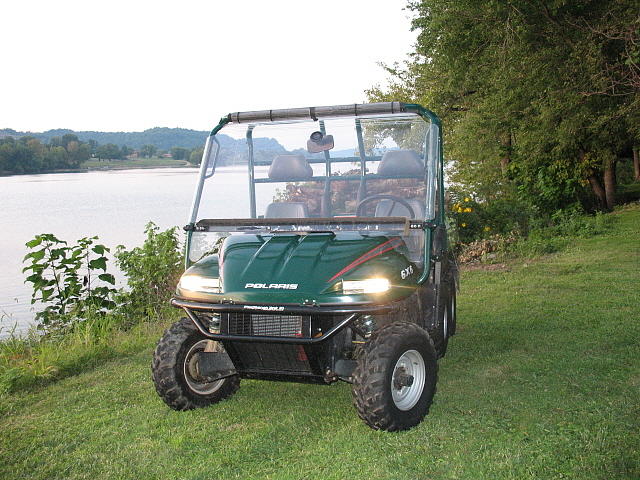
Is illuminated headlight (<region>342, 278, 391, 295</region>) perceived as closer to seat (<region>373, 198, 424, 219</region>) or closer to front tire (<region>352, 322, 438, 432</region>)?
front tire (<region>352, 322, 438, 432</region>)

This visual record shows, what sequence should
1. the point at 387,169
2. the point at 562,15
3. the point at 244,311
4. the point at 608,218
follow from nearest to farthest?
the point at 244,311, the point at 387,169, the point at 562,15, the point at 608,218

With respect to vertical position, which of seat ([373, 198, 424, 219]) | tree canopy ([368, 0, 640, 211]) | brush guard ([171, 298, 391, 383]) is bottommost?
brush guard ([171, 298, 391, 383])

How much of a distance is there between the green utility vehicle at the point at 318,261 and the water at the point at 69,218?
1.12 feet

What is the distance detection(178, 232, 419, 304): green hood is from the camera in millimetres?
4727

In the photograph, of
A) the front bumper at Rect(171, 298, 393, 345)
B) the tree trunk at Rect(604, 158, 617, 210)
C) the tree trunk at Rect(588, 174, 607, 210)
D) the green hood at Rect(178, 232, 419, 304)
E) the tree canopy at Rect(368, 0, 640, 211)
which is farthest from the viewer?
the tree trunk at Rect(588, 174, 607, 210)

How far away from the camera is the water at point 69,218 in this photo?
13.1 metres

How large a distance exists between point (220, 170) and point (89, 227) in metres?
15.2

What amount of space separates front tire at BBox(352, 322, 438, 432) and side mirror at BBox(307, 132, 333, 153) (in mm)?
1735

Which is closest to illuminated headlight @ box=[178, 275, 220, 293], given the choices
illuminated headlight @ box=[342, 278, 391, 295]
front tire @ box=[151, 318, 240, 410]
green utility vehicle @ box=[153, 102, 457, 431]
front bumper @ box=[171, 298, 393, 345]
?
green utility vehicle @ box=[153, 102, 457, 431]

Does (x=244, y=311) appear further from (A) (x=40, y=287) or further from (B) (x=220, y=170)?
(A) (x=40, y=287)

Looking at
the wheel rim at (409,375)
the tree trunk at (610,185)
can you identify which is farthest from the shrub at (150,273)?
the tree trunk at (610,185)

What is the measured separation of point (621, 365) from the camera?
20.7ft

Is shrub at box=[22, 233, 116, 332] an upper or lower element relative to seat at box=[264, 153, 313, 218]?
lower

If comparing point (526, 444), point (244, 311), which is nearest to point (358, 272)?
point (244, 311)
